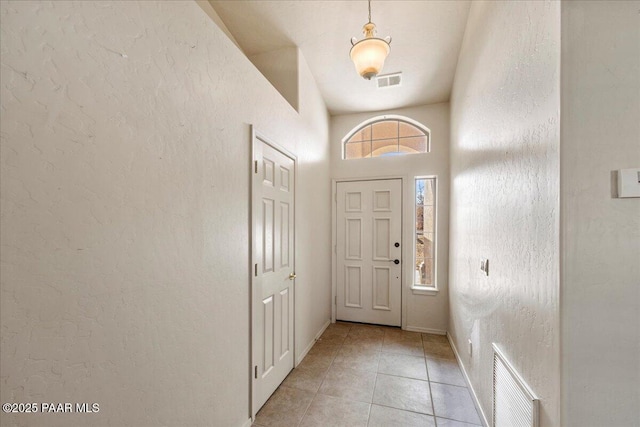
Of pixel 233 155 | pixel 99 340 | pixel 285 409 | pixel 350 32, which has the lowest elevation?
pixel 285 409

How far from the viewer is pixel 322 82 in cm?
317

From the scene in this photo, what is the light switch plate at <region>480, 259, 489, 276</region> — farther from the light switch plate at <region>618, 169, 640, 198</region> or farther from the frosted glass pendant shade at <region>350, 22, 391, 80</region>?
the frosted glass pendant shade at <region>350, 22, 391, 80</region>

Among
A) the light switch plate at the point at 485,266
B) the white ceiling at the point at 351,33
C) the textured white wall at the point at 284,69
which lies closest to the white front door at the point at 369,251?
the white ceiling at the point at 351,33

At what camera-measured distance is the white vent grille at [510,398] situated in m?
1.13

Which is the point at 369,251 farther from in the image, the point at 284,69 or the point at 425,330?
the point at 284,69

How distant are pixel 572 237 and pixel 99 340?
1722 millimetres

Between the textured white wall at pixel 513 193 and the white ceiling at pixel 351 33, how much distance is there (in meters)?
0.29

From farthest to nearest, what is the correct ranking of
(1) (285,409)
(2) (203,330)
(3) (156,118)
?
(1) (285,409)
(2) (203,330)
(3) (156,118)

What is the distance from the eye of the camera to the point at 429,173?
3.48 m

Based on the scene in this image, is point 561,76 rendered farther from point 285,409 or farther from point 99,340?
point 285,409

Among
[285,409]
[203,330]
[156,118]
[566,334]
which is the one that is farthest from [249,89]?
[285,409]

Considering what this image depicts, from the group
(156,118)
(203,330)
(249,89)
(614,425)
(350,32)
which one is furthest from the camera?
(350,32)

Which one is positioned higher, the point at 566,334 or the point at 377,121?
the point at 377,121

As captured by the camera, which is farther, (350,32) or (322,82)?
(322,82)
